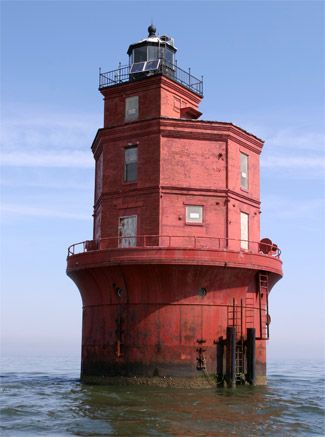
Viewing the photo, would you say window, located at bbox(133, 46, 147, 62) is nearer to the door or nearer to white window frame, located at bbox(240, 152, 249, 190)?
white window frame, located at bbox(240, 152, 249, 190)

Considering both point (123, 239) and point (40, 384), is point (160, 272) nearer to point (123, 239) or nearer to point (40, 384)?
point (123, 239)

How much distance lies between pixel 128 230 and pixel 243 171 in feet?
22.7

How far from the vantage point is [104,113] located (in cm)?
3541

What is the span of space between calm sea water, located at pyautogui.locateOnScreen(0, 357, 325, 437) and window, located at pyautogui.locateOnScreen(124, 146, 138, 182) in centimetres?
1041

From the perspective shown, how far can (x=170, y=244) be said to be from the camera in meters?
30.5

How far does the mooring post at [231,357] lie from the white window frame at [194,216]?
547 cm

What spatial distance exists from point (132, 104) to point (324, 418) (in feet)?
61.1

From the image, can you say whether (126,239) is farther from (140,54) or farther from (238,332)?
(140,54)

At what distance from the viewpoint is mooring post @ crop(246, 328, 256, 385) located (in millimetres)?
30281

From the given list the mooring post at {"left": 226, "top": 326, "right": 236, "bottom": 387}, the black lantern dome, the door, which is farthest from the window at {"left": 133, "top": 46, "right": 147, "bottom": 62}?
the mooring post at {"left": 226, "top": 326, "right": 236, "bottom": 387}

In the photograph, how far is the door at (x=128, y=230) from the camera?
105ft

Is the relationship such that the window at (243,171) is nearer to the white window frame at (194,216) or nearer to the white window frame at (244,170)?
the white window frame at (244,170)

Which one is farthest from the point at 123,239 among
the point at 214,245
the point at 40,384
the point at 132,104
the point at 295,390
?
the point at 295,390

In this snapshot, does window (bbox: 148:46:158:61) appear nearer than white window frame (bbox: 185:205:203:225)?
No
